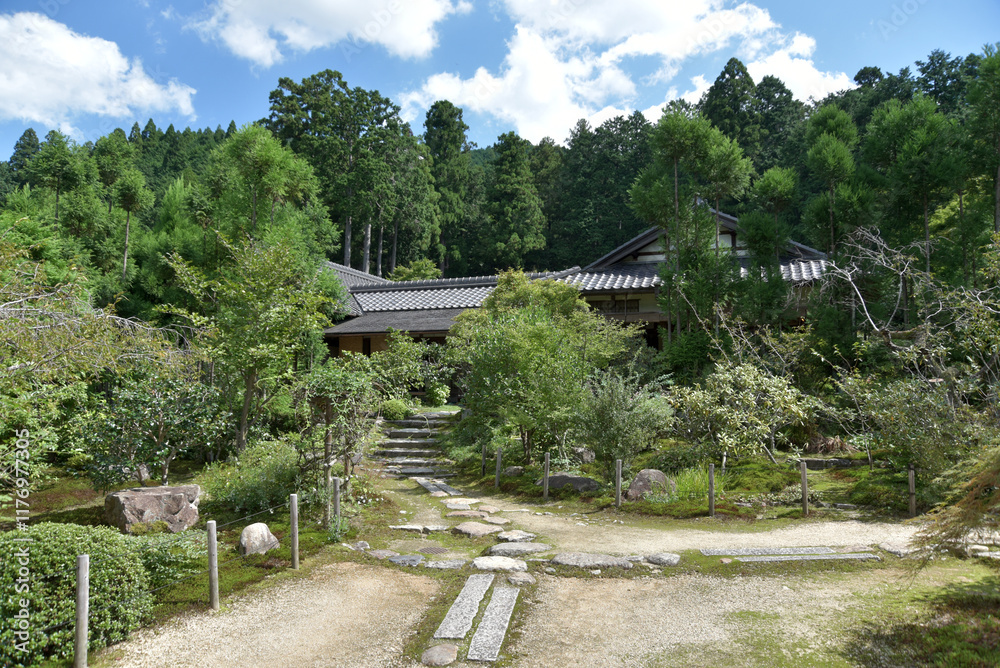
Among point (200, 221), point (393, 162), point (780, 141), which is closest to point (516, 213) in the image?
point (393, 162)

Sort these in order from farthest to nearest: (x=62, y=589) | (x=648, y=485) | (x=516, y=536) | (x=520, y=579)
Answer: (x=648, y=485) < (x=516, y=536) < (x=520, y=579) < (x=62, y=589)

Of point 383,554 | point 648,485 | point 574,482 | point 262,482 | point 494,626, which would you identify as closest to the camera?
point 494,626

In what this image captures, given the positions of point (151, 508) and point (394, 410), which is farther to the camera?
point (394, 410)

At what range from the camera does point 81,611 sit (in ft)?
13.7

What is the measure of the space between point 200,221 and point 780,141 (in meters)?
35.7

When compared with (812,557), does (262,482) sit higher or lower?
higher

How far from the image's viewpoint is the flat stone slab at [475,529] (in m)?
7.78

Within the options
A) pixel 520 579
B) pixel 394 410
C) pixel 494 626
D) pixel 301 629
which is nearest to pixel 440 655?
pixel 494 626

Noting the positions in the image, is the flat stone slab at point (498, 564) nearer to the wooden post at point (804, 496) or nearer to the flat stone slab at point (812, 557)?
the flat stone slab at point (812, 557)

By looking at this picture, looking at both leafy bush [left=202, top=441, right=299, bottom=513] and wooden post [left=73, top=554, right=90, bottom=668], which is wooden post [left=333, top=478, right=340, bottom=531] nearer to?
leafy bush [left=202, top=441, right=299, bottom=513]

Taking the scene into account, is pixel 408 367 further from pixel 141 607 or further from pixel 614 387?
pixel 141 607

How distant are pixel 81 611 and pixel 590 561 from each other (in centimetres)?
457

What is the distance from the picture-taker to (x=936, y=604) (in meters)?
4.96

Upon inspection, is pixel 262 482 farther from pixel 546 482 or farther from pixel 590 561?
pixel 590 561
